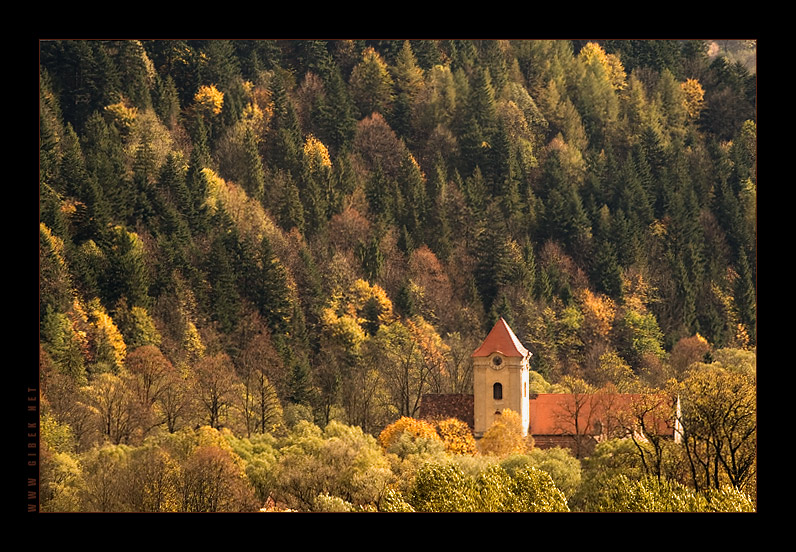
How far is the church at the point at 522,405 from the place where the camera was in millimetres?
95875

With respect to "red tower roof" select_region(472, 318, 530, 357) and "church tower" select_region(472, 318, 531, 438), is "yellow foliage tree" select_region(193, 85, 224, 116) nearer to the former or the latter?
"church tower" select_region(472, 318, 531, 438)

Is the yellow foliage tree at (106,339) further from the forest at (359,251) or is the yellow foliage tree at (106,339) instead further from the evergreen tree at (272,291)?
the evergreen tree at (272,291)

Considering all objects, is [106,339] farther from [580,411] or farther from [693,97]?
[693,97]

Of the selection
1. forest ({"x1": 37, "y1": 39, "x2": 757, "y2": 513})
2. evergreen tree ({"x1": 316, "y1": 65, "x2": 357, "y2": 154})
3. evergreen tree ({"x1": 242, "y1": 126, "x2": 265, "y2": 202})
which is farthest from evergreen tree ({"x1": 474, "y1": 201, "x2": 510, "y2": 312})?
evergreen tree ({"x1": 242, "y1": 126, "x2": 265, "y2": 202})

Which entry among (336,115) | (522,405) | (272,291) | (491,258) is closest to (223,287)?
(272,291)

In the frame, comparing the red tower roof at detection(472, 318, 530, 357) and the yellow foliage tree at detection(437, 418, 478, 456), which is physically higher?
the red tower roof at detection(472, 318, 530, 357)

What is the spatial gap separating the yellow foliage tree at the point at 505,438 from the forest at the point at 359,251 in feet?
0.93

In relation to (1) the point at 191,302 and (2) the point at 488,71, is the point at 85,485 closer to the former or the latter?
(1) the point at 191,302

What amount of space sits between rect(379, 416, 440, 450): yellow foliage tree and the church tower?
5956 mm

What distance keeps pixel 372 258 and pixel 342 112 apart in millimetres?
26687

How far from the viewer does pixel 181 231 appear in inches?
5827

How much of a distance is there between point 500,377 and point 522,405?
2256 millimetres

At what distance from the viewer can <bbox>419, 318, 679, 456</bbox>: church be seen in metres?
95.9
